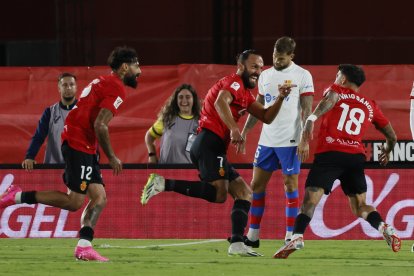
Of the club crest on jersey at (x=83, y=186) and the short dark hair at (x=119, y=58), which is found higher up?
the short dark hair at (x=119, y=58)

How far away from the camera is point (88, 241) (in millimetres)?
11961

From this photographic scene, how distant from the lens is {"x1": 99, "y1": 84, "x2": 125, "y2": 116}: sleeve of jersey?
38.8ft

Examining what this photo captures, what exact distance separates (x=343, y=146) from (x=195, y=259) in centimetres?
163

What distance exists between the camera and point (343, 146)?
12.5m

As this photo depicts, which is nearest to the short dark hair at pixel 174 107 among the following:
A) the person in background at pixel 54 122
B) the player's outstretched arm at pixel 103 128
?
the person in background at pixel 54 122

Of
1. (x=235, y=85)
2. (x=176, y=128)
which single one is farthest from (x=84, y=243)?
(x=176, y=128)

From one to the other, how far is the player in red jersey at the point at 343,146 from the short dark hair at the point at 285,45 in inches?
20.4

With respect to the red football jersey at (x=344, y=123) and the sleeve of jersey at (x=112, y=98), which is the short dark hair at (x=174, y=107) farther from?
the sleeve of jersey at (x=112, y=98)

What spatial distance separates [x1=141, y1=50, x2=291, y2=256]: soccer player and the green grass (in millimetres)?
475

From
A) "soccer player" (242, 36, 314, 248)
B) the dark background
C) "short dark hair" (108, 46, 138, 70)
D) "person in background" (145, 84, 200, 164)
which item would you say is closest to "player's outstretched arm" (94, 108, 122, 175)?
"short dark hair" (108, 46, 138, 70)

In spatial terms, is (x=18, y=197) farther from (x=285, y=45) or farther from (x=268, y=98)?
(x=285, y=45)

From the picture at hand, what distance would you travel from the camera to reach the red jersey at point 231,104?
40.7 ft

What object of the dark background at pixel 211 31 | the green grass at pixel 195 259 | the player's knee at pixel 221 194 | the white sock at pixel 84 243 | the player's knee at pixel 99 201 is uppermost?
the dark background at pixel 211 31

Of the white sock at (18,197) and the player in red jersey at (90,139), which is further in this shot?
the white sock at (18,197)
